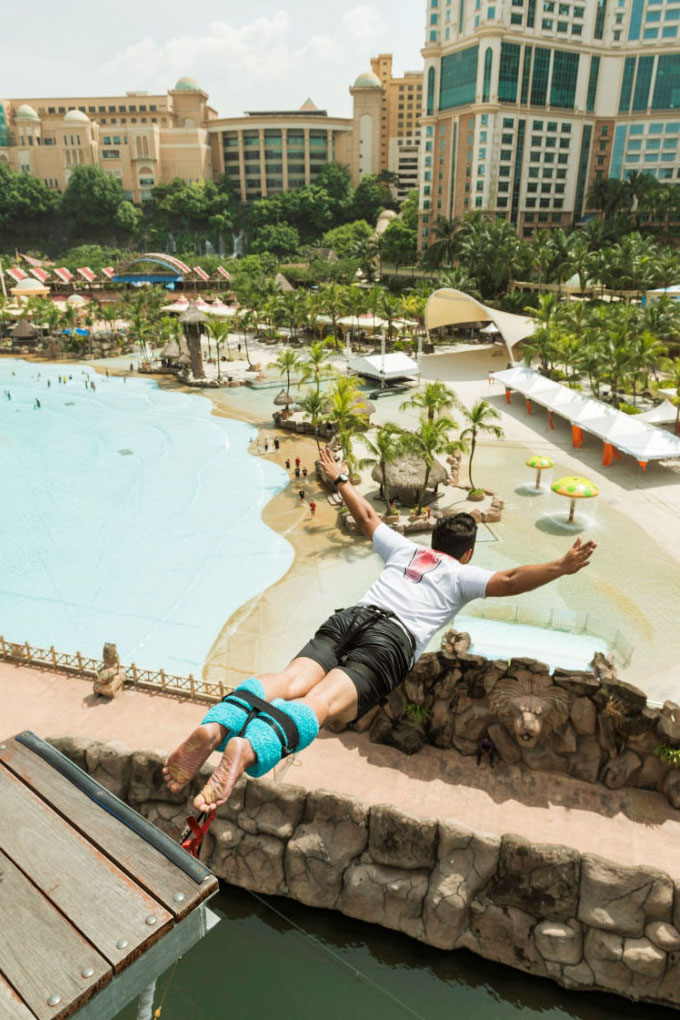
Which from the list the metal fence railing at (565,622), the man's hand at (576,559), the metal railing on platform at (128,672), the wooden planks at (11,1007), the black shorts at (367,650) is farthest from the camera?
the metal fence railing at (565,622)

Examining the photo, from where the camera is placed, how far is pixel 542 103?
7881cm

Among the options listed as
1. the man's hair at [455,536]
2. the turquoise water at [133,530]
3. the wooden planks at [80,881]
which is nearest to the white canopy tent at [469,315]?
the turquoise water at [133,530]

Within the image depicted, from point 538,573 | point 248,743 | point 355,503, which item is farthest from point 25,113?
point 248,743

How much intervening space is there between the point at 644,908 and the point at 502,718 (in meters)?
3.34

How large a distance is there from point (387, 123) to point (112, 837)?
13892 centimetres

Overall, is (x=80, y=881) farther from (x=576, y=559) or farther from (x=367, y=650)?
(x=576, y=559)

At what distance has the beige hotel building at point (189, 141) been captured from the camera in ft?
362

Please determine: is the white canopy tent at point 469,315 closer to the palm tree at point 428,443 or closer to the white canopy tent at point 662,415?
the white canopy tent at point 662,415

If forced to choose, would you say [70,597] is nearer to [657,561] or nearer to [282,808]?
[282,808]

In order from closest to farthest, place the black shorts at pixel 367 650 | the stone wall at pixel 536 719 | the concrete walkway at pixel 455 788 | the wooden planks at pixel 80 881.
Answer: the wooden planks at pixel 80 881 < the black shorts at pixel 367 650 < the concrete walkway at pixel 455 788 < the stone wall at pixel 536 719

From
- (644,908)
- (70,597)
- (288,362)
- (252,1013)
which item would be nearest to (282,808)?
(252,1013)

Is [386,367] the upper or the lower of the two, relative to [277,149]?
lower

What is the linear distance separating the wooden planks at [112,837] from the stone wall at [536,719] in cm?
758

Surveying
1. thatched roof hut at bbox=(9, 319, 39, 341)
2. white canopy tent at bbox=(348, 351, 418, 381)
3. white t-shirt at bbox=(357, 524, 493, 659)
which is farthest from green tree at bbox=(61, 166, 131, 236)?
white t-shirt at bbox=(357, 524, 493, 659)
